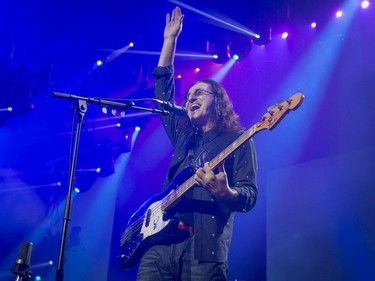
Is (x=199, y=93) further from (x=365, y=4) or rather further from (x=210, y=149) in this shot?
(x=365, y=4)

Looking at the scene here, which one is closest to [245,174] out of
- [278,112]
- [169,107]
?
[278,112]

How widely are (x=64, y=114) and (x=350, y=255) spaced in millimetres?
7044

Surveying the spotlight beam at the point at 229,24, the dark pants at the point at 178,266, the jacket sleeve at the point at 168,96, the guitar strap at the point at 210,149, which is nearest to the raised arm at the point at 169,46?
the jacket sleeve at the point at 168,96

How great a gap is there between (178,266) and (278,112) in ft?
4.29

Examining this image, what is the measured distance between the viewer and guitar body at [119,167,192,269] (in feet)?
9.87

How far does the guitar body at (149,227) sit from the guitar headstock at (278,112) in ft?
2.09

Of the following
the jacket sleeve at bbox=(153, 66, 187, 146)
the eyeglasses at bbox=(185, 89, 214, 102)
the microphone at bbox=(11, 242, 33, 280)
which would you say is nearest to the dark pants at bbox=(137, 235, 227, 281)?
the microphone at bbox=(11, 242, 33, 280)

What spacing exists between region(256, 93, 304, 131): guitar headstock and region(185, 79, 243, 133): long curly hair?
46cm

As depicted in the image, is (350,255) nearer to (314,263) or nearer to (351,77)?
(314,263)

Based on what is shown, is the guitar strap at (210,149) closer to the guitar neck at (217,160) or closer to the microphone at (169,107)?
the guitar neck at (217,160)

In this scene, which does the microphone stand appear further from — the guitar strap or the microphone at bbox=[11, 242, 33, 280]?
the guitar strap

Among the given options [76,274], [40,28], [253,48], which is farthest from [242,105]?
[76,274]

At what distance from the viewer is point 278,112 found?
3.16 m

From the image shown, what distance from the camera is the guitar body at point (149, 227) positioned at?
3008mm
